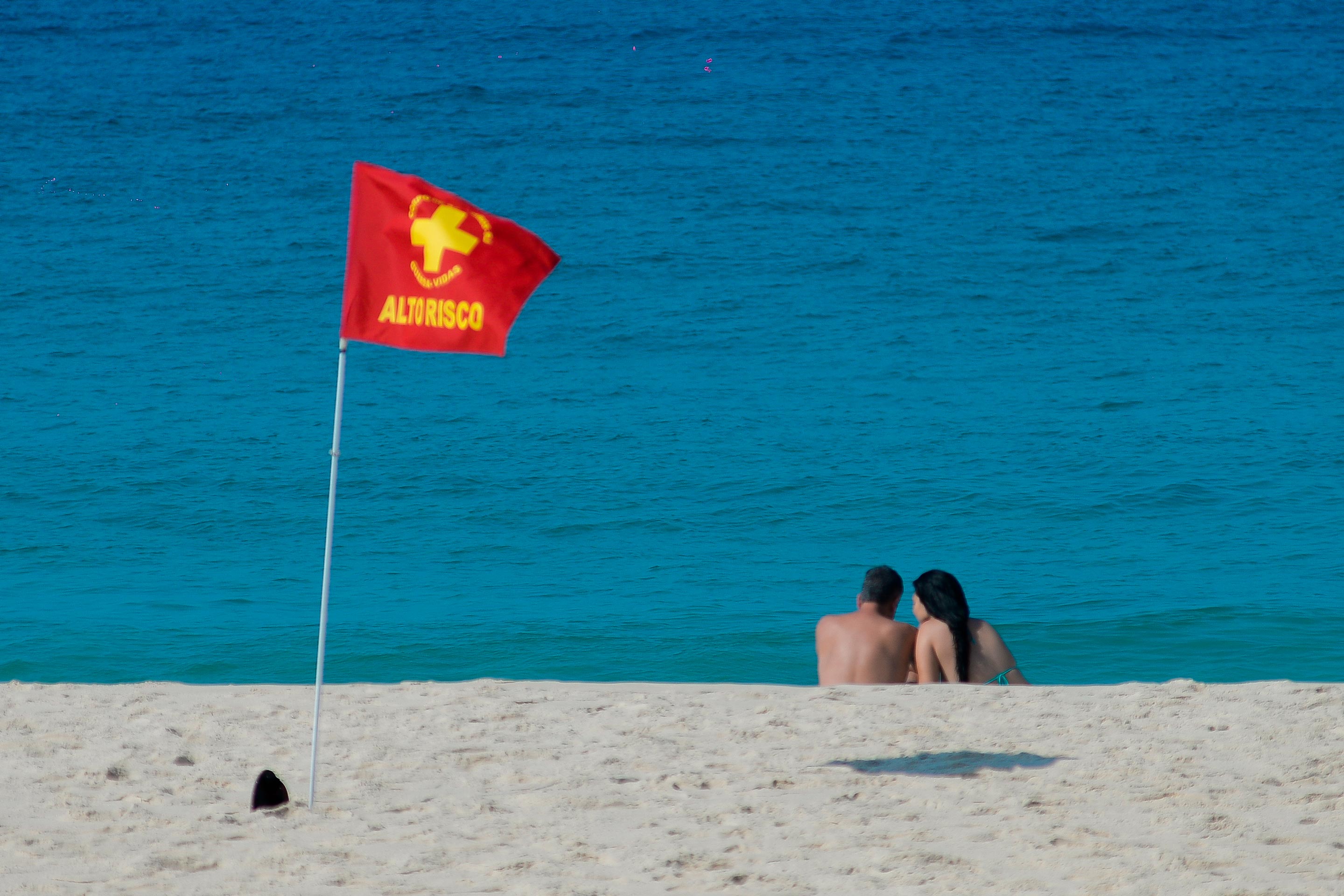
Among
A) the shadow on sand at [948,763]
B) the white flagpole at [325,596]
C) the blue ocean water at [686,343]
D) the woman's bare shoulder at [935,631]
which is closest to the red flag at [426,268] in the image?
the white flagpole at [325,596]

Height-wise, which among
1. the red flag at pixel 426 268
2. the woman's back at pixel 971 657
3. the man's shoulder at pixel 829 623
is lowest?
the woman's back at pixel 971 657

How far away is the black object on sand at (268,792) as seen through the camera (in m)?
4.69

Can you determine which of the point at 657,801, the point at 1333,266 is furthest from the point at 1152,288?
the point at 657,801

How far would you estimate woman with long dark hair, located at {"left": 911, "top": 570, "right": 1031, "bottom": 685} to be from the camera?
654 centimetres

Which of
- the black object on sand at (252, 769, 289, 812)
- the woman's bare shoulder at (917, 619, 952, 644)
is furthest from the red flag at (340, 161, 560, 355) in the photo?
the woman's bare shoulder at (917, 619, 952, 644)

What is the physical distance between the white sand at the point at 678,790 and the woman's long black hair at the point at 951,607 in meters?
0.29

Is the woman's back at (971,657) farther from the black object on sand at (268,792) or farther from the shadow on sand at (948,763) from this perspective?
the black object on sand at (268,792)

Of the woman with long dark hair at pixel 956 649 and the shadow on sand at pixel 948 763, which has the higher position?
the woman with long dark hair at pixel 956 649

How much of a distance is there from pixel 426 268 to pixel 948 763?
2.73 meters

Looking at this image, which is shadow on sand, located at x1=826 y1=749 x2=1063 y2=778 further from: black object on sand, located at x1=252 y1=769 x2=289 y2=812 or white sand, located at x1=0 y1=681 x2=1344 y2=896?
black object on sand, located at x1=252 y1=769 x2=289 y2=812

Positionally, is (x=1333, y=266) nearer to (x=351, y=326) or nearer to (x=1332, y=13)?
(x=1332, y=13)

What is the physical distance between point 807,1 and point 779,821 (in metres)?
33.2

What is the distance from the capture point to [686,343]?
2128 centimetres

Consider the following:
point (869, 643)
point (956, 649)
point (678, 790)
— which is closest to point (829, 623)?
point (869, 643)
